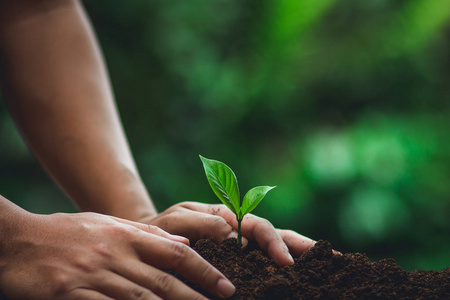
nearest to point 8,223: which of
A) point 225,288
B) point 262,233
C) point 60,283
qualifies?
point 60,283

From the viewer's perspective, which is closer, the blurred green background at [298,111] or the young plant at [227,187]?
the young plant at [227,187]

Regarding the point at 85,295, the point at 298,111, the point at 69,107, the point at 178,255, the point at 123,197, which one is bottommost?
the point at 85,295

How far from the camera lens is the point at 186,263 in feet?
2.71

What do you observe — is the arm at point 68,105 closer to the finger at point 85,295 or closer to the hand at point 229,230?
the hand at point 229,230

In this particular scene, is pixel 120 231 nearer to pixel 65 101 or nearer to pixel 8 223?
pixel 8 223

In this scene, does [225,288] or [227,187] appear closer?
[225,288]

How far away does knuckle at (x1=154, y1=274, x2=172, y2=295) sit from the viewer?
80 centimetres

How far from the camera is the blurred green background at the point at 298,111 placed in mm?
2264

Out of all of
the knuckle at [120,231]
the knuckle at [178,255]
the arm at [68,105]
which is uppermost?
the arm at [68,105]

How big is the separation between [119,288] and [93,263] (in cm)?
7

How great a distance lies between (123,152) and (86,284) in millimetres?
649

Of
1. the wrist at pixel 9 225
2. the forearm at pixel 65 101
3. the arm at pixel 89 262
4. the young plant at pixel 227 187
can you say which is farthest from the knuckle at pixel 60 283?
the forearm at pixel 65 101

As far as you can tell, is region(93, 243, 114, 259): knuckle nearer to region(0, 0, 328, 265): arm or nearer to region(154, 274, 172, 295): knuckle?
region(154, 274, 172, 295): knuckle

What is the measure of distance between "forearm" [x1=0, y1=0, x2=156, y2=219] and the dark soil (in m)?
0.45
